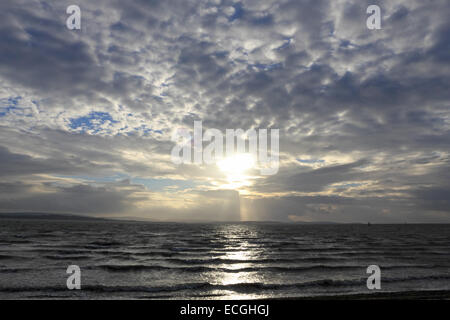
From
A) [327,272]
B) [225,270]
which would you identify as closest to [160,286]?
[225,270]

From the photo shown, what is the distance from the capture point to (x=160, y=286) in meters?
20.3

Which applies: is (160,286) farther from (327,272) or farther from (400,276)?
(400,276)

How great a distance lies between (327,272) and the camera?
83.4 feet
